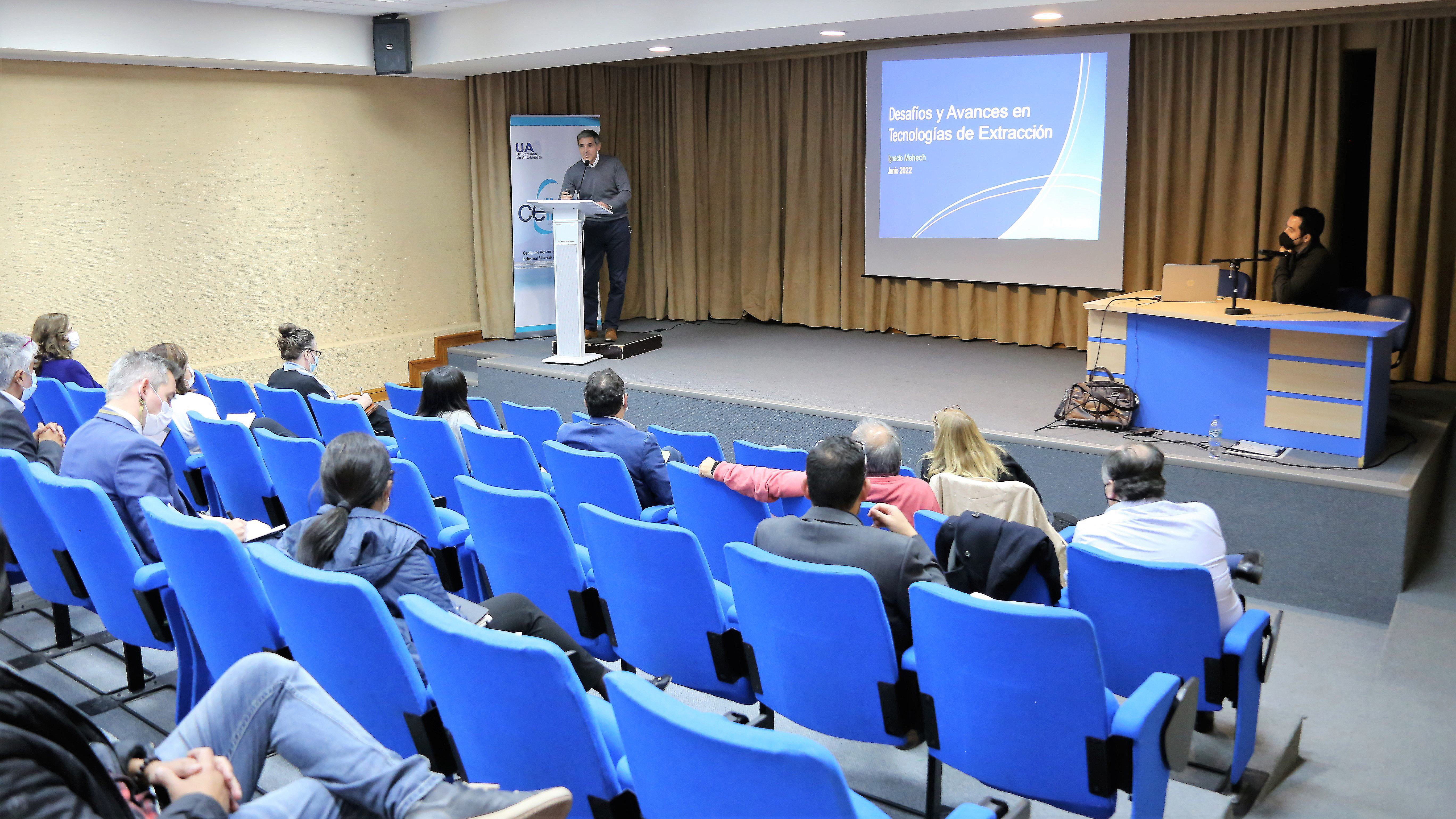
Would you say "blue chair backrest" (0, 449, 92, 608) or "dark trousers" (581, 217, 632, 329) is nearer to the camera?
"blue chair backrest" (0, 449, 92, 608)

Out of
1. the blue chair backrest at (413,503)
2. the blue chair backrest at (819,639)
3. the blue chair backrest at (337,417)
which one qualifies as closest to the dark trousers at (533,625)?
the blue chair backrest at (819,639)

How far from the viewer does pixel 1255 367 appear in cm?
568

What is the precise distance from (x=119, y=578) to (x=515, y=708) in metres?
1.83

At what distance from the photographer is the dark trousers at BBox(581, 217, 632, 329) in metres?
9.09

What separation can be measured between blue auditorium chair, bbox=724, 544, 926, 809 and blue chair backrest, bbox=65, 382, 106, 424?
407 cm

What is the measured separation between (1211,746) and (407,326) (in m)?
7.80

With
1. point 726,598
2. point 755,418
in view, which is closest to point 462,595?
point 726,598

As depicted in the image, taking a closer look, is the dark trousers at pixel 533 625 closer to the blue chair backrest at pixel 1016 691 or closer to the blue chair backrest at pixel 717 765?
the blue chair backrest at pixel 1016 691

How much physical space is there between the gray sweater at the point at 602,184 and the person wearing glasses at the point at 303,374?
3506 millimetres

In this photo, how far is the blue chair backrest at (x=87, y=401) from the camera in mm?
5336

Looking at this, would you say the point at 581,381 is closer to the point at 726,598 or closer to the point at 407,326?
the point at 407,326

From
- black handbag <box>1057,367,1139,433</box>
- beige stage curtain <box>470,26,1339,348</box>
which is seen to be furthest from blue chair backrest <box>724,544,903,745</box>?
beige stage curtain <box>470,26,1339,348</box>

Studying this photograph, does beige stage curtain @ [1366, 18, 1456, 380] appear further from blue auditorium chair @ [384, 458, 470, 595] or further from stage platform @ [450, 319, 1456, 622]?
blue auditorium chair @ [384, 458, 470, 595]

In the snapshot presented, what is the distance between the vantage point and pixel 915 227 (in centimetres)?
935
